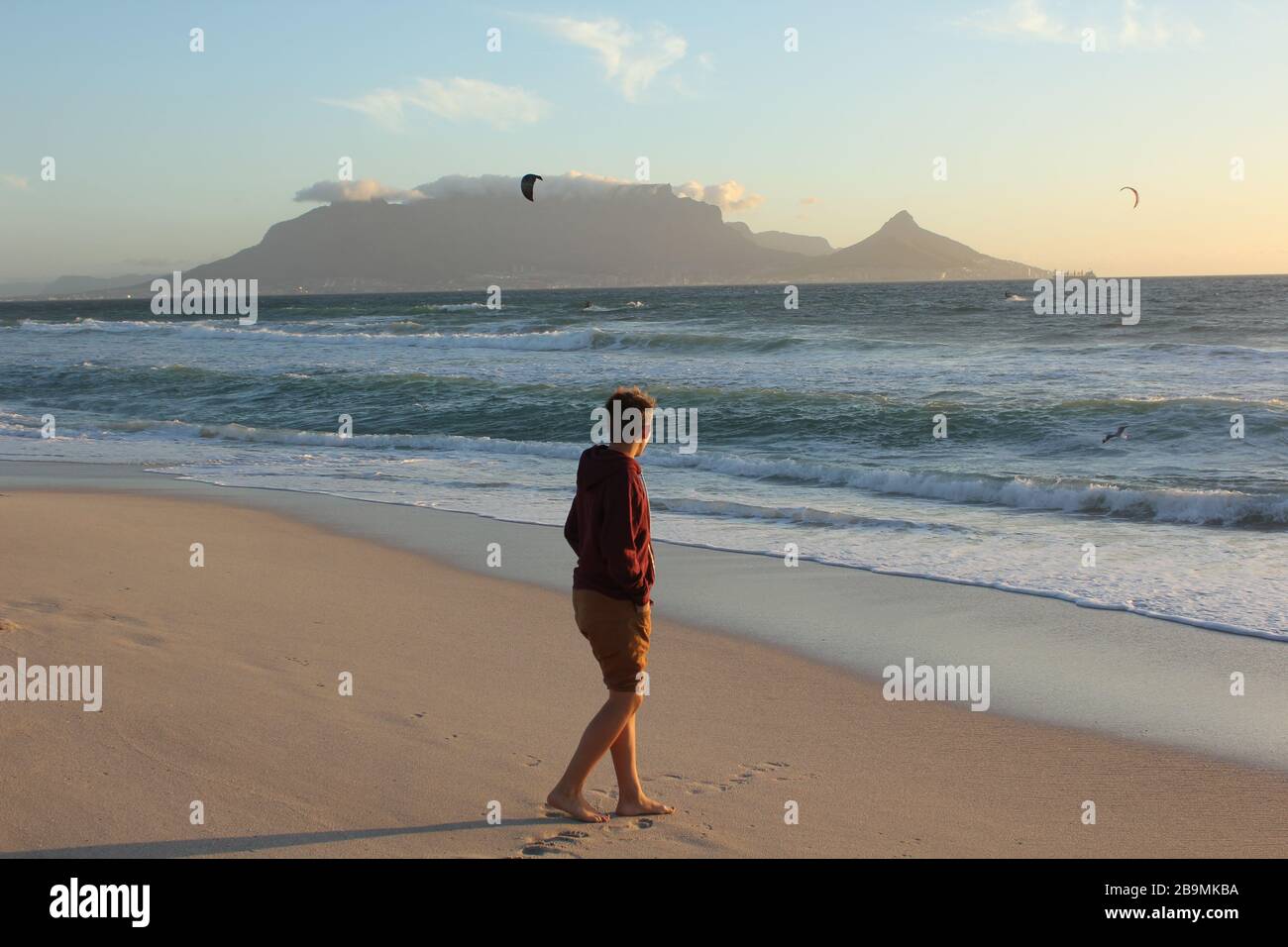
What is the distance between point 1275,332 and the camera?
114 feet

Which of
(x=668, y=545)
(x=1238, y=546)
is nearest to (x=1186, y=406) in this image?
(x=1238, y=546)

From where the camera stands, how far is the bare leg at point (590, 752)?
3912 mm

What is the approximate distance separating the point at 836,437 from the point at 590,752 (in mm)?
14133

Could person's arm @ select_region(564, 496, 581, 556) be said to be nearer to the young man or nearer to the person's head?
the young man

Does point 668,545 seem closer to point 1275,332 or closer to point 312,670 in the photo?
point 312,670

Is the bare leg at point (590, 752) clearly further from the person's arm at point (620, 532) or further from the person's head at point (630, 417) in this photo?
the person's head at point (630, 417)

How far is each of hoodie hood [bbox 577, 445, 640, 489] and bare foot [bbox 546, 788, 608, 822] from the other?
1099 millimetres

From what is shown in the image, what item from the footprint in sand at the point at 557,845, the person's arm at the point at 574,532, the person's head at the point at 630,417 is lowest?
the footprint in sand at the point at 557,845

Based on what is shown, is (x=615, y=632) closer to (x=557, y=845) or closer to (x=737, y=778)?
(x=557, y=845)

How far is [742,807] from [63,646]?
3450 mm

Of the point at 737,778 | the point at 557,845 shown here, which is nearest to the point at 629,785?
the point at 557,845

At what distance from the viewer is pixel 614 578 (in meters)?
3.79

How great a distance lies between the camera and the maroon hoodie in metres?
3.79

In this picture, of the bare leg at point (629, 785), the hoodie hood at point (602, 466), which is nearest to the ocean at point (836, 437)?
the bare leg at point (629, 785)
